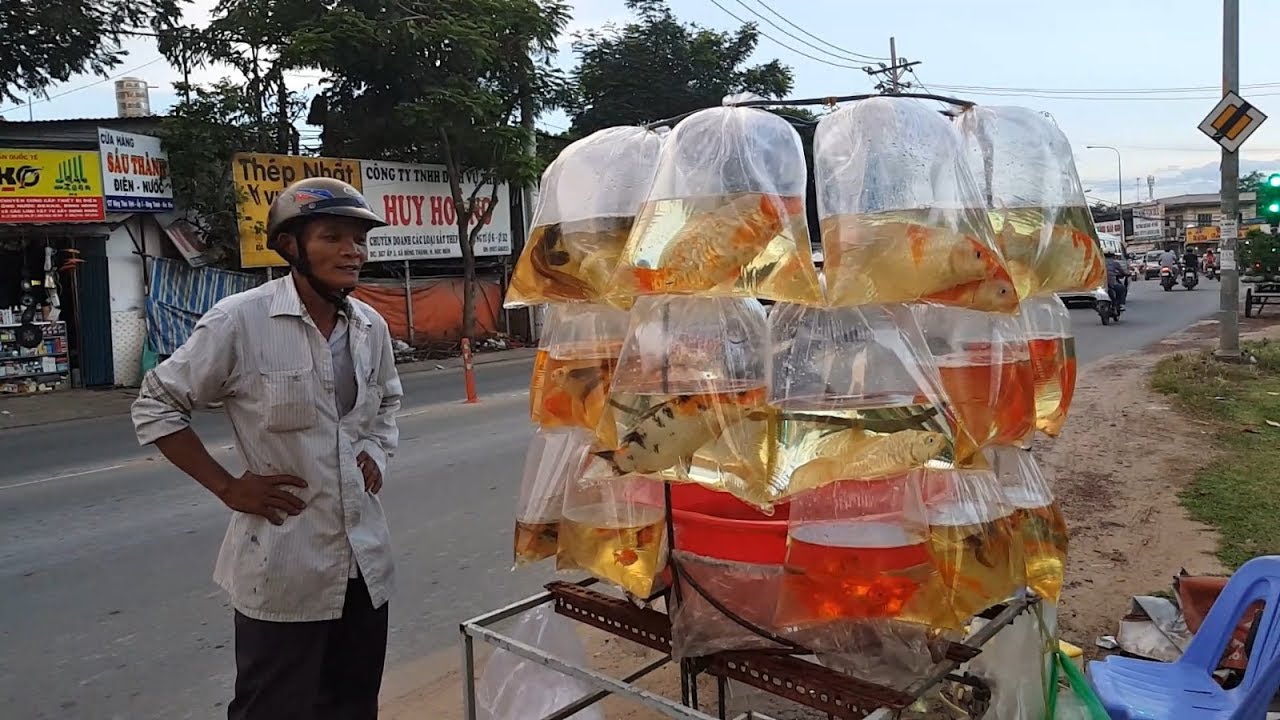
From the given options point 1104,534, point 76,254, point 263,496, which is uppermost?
point 76,254

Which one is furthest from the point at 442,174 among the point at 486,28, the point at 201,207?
the point at 201,207

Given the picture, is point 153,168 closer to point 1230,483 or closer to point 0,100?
point 0,100

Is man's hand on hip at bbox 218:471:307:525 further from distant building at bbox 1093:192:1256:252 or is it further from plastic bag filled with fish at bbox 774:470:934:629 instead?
distant building at bbox 1093:192:1256:252

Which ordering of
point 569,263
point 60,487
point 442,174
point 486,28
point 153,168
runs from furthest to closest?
point 442,174 < point 486,28 < point 153,168 < point 60,487 < point 569,263

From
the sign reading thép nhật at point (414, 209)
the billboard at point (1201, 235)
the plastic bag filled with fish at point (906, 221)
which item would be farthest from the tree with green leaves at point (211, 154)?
the billboard at point (1201, 235)

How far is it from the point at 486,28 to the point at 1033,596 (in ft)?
50.2

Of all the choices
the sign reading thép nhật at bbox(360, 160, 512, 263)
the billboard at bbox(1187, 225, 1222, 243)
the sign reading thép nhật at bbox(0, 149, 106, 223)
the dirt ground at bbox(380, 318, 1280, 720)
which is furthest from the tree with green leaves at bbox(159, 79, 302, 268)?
the billboard at bbox(1187, 225, 1222, 243)

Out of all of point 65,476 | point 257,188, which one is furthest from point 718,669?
point 257,188

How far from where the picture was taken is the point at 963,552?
1.63 meters

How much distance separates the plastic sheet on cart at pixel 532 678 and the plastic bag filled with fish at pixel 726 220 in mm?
1155

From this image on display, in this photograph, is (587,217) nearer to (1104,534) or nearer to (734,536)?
(734,536)

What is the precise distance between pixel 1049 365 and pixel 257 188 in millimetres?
14204

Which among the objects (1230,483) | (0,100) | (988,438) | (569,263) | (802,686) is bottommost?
(1230,483)

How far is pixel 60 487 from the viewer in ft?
21.7
